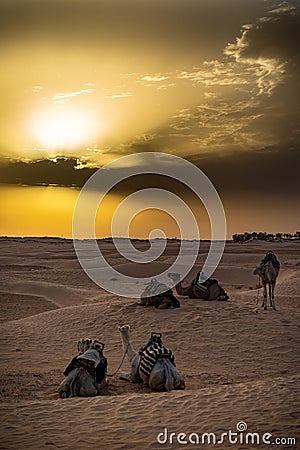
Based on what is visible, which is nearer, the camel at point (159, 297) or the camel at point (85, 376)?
the camel at point (85, 376)

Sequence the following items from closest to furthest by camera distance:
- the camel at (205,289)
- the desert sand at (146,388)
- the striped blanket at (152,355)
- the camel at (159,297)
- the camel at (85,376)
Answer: the desert sand at (146,388)
the camel at (85,376)
the striped blanket at (152,355)
the camel at (159,297)
the camel at (205,289)

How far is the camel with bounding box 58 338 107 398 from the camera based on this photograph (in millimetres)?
9273

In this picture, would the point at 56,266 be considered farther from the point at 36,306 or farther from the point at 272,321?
the point at 272,321

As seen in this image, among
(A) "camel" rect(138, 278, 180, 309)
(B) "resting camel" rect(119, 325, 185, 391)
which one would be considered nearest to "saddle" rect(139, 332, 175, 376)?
(B) "resting camel" rect(119, 325, 185, 391)

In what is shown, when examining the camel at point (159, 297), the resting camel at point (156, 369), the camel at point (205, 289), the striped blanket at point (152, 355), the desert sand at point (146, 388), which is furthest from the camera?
the camel at point (205, 289)

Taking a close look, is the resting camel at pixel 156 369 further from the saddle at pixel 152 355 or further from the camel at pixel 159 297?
the camel at pixel 159 297

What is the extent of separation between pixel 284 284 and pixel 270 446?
19613 mm

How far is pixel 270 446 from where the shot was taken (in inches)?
251

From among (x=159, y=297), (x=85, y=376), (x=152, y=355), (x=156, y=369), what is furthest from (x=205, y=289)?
(x=85, y=376)

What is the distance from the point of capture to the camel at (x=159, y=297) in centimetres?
1650

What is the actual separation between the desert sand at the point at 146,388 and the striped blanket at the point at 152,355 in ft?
1.23

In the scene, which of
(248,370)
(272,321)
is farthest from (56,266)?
(248,370)

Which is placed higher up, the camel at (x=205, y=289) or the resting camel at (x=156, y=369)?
the camel at (x=205, y=289)

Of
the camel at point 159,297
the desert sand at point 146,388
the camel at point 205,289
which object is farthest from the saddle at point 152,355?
the camel at point 205,289
